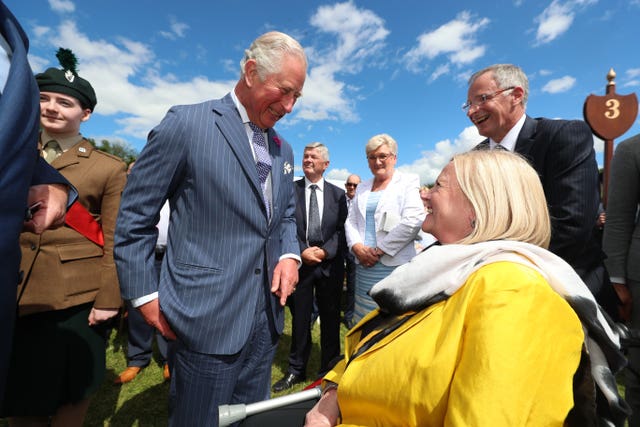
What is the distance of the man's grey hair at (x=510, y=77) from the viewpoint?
233 cm

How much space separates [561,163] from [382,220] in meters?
1.63

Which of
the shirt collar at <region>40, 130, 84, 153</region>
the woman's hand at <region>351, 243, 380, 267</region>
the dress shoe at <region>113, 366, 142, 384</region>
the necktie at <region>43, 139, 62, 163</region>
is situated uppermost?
the shirt collar at <region>40, 130, 84, 153</region>

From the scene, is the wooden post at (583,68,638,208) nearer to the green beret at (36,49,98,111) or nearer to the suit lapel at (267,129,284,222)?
the suit lapel at (267,129,284,222)

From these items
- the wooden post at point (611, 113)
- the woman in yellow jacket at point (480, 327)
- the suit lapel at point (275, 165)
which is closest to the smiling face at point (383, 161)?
the suit lapel at point (275, 165)

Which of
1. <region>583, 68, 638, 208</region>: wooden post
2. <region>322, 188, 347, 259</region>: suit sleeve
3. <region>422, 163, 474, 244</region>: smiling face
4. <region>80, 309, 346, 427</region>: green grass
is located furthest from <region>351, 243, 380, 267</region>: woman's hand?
<region>583, 68, 638, 208</region>: wooden post

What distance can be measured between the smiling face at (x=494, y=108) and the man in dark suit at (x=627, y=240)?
2.80ft

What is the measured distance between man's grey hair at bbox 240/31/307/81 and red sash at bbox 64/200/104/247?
4.67ft

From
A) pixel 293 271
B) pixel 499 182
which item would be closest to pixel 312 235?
pixel 293 271

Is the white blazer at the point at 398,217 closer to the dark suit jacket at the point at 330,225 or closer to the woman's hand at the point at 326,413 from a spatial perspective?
the dark suit jacket at the point at 330,225

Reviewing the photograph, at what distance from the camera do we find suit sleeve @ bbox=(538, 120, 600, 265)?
2.05m

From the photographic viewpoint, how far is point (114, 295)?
218 cm

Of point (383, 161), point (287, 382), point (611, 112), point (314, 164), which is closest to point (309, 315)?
point (287, 382)

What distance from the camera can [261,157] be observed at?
1.97 meters

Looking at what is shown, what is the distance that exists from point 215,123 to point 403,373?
4.78 ft
